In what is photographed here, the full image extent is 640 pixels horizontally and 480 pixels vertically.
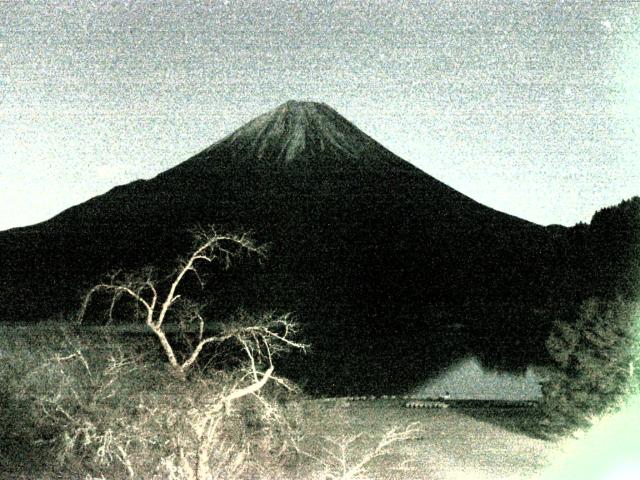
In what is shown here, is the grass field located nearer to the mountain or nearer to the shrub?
the shrub

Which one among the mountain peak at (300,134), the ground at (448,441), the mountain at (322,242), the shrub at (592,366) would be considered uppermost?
the mountain peak at (300,134)

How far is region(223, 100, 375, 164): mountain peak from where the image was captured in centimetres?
11844

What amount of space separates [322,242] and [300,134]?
2351 centimetres

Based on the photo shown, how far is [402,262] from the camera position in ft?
328

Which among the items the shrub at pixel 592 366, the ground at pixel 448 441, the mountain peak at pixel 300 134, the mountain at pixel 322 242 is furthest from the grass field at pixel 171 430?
the mountain peak at pixel 300 134

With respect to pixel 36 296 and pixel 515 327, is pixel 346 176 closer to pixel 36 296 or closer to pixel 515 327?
pixel 36 296

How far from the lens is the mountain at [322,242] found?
196ft

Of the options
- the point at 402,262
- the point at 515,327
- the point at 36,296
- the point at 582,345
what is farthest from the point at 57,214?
the point at 582,345

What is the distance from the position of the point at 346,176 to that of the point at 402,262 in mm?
22783

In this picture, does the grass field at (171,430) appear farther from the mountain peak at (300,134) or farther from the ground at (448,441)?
the mountain peak at (300,134)

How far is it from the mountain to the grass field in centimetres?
2511

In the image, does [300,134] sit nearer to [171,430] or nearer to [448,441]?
[448,441]

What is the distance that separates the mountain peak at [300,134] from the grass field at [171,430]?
104m

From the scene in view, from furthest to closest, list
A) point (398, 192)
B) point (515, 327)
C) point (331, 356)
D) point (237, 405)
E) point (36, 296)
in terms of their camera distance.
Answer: point (398, 192) < point (36, 296) < point (515, 327) < point (331, 356) < point (237, 405)
